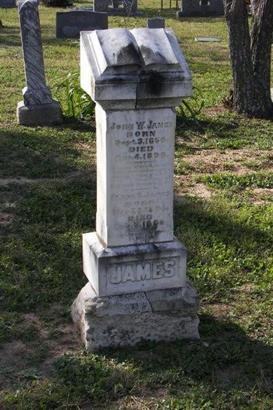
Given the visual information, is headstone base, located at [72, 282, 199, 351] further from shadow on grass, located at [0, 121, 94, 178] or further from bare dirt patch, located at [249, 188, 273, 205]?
shadow on grass, located at [0, 121, 94, 178]

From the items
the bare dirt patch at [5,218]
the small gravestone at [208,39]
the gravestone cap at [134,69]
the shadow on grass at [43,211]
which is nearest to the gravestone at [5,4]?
the small gravestone at [208,39]

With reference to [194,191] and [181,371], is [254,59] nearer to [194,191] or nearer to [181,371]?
[194,191]

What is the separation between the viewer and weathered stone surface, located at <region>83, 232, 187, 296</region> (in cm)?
442

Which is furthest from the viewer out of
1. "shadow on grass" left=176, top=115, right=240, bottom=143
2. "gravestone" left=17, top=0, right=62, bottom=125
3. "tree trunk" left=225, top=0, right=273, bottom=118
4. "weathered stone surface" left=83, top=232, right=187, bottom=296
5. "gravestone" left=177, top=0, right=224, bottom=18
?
"gravestone" left=177, top=0, right=224, bottom=18

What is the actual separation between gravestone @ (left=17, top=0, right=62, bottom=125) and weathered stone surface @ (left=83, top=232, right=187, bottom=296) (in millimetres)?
5126

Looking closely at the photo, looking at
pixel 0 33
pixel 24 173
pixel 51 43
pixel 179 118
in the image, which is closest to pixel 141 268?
pixel 24 173

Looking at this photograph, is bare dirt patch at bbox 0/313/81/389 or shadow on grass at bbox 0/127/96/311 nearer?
bare dirt patch at bbox 0/313/81/389

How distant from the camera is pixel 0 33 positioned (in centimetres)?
1814

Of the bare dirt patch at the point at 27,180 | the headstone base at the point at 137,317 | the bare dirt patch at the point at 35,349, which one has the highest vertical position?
the bare dirt patch at the point at 27,180

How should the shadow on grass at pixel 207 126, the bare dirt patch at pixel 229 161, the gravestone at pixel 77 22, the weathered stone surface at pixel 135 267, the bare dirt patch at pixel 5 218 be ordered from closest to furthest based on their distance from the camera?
the weathered stone surface at pixel 135 267 < the bare dirt patch at pixel 5 218 < the bare dirt patch at pixel 229 161 < the shadow on grass at pixel 207 126 < the gravestone at pixel 77 22

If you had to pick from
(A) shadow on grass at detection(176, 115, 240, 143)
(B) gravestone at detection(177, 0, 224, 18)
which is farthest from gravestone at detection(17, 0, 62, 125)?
(B) gravestone at detection(177, 0, 224, 18)

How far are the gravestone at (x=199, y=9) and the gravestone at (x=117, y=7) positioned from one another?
146cm

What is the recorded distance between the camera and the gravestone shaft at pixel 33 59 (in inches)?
370

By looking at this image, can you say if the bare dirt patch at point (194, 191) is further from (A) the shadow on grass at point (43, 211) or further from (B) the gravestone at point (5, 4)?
(B) the gravestone at point (5, 4)
